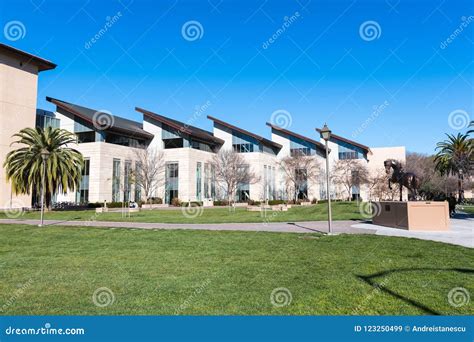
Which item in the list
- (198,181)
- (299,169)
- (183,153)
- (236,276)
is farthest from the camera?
(299,169)

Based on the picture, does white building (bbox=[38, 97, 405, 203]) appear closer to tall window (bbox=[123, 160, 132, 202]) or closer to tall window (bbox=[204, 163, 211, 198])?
tall window (bbox=[123, 160, 132, 202])

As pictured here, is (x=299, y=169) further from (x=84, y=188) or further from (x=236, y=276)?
(x=236, y=276)

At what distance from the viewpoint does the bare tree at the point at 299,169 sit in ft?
198

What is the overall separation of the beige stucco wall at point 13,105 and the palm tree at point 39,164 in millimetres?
1866

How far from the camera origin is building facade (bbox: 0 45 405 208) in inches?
1542

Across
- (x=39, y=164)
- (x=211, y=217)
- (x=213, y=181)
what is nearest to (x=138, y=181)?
(x=213, y=181)

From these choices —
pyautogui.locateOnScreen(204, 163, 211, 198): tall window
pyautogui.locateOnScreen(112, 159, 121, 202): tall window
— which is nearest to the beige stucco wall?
pyautogui.locateOnScreen(112, 159, 121, 202): tall window

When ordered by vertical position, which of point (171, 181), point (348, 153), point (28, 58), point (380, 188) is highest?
point (28, 58)

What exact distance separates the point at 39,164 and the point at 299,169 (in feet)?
136

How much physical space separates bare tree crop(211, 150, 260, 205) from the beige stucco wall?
90.9 feet

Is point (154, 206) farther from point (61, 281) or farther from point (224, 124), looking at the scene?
point (61, 281)

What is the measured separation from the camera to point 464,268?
7773mm

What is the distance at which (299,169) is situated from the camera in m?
60.7

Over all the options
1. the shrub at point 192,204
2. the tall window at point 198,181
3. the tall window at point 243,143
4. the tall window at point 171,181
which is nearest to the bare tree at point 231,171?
the tall window at point 198,181
